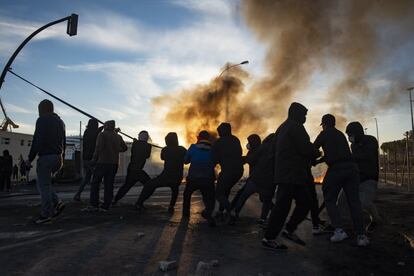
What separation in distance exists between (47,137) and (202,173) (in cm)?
259

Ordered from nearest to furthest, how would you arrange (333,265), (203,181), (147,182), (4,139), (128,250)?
1. (333,265)
2. (128,250)
3. (203,181)
4. (147,182)
5. (4,139)

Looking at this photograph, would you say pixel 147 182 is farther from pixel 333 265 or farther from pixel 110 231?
pixel 333 265

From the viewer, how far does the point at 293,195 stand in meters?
5.49

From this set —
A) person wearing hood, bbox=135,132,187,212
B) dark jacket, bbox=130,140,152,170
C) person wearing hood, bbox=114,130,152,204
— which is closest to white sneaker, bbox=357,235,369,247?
person wearing hood, bbox=135,132,187,212

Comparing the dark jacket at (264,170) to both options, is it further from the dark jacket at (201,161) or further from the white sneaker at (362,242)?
the white sneaker at (362,242)

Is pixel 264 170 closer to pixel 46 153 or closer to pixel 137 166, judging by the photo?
pixel 137 166

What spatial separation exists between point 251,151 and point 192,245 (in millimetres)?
3161

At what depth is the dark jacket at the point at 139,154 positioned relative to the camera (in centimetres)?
941

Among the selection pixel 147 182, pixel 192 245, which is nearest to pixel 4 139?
pixel 147 182

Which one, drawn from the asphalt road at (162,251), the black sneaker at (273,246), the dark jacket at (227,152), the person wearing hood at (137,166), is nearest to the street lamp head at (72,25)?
the person wearing hood at (137,166)

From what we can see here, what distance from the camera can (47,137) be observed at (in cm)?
677

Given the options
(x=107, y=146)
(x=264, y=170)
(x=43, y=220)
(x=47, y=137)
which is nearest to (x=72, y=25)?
(x=107, y=146)

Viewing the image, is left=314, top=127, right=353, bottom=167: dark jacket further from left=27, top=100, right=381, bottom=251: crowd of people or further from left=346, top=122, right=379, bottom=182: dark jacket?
left=346, top=122, right=379, bottom=182: dark jacket

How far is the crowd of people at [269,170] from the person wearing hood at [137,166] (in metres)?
0.02
